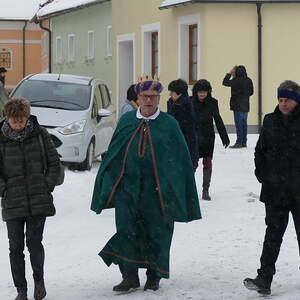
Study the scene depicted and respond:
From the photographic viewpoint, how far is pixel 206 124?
14.1 meters

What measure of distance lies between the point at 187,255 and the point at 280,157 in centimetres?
232

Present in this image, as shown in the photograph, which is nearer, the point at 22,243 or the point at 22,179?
the point at 22,179

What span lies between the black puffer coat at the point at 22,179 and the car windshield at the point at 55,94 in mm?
10255

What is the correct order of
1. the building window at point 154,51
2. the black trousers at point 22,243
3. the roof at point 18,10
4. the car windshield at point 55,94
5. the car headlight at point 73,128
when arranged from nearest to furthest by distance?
1. the black trousers at point 22,243
2. the car headlight at point 73,128
3. the car windshield at point 55,94
4. the building window at point 154,51
5. the roof at point 18,10

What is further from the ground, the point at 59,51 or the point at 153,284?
the point at 59,51

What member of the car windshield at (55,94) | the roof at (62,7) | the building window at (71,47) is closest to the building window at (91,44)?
the roof at (62,7)

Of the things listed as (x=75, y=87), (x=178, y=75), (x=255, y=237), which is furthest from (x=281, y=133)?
(x=178, y=75)

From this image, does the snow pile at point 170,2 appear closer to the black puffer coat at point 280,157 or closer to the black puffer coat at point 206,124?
the black puffer coat at point 206,124

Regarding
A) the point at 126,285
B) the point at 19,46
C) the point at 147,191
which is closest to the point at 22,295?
the point at 126,285

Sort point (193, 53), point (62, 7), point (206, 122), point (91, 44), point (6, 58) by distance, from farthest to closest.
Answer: point (6, 58), point (62, 7), point (91, 44), point (193, 53), point (206, 122)

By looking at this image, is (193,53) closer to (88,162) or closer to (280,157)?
(88,162)

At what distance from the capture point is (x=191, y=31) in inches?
1164

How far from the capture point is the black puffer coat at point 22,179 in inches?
312

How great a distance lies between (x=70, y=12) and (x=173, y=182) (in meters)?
35.6
